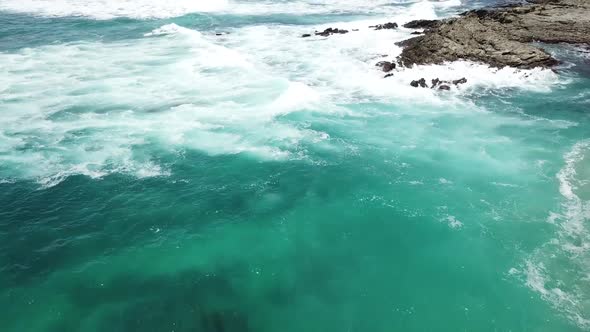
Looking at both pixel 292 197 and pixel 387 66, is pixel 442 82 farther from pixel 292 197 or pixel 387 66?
pixel 292 197

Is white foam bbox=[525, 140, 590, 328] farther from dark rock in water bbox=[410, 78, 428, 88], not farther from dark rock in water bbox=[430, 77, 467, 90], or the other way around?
dark rock in water bbox=[410, 78, 428, 88]

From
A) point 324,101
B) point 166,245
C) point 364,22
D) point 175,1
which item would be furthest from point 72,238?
point 175,1

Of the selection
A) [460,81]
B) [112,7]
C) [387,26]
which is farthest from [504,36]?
[112,7]

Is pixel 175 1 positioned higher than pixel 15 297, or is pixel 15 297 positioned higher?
pixel 175 1

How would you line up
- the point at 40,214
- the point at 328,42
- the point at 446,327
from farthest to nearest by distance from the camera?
the point at 328,42 → the point at 40,214 → the point at 446,327

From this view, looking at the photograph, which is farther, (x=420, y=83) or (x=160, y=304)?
(x=420, y=83)

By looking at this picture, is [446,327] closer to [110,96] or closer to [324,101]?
[324,101]
